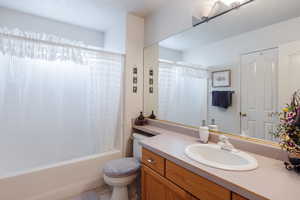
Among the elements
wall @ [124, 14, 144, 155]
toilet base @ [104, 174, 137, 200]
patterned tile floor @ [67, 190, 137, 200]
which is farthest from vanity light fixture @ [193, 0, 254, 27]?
patterned tile floor @ [67, 190, 137, 200]

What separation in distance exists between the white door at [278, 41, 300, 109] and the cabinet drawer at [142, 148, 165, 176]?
937 millimetres

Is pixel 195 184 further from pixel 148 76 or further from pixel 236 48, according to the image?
pixel 148 76

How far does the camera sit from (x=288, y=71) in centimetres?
104

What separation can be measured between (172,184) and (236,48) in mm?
1243

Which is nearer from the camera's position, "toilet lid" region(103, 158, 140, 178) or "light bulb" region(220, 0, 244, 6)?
"light bulb" region(220, 0, 244, 6)

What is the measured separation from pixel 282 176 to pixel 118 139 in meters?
1.85

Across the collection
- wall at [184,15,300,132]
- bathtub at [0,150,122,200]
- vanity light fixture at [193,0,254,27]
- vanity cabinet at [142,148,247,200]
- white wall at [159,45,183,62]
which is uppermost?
vanity light fixture at [193,0,254,27]

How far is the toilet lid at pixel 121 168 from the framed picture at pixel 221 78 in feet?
3.89

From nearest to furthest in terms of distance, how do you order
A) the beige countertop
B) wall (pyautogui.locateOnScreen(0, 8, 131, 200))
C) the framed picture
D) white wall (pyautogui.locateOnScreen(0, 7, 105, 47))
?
the beige countertop → the framed picture → wall (pyautogui.locateOnScreen(0, 8, 131, 200)) → white wall (pyautogui.locateOnScreen(0, 7, 105, 47))

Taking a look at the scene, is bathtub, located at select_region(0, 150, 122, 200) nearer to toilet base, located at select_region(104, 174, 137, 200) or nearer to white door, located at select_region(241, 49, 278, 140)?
toilet base, located at select_region(104, 174, 137, 200)

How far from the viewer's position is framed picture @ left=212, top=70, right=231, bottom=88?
1.44 metres

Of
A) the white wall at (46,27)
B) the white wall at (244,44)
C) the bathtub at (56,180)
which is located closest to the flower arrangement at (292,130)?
the white wall at (244,44)

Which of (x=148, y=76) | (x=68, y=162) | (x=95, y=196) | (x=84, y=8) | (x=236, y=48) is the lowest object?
(x=95, y=196)

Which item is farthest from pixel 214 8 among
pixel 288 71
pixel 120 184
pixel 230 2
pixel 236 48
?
pixel 120 184
